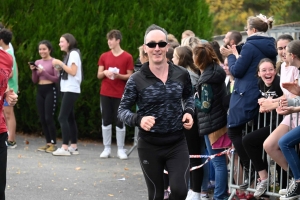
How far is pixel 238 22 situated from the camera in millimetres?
33875

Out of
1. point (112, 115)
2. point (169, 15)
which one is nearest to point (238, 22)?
point (169, 15)

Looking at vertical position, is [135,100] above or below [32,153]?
above

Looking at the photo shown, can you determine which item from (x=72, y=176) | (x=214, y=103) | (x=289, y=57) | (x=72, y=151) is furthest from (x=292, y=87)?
(x=72, y=151)

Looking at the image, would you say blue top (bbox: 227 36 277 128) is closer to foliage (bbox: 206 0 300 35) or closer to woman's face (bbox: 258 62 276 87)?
woman's face (bbox: 258 62 276 87)

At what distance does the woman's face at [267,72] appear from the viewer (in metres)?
8.59

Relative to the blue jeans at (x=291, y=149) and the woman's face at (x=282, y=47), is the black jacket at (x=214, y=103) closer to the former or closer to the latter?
the woman's face at (x=282, y=47)

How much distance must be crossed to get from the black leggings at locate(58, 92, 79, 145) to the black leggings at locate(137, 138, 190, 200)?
20.7ft

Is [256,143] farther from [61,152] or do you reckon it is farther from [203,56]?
[61,152]

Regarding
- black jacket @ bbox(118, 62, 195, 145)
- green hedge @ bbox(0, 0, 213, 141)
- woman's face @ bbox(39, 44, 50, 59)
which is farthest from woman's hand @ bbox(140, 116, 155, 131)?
green hedge @ bbox(0, 0, 213, 141)

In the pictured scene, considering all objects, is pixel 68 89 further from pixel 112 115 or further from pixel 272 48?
pixel 272 48

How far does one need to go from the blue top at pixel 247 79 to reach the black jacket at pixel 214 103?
247 mm

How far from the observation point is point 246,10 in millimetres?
33031

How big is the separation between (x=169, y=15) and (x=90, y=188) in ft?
19.1

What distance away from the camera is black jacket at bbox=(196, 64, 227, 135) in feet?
30.3
